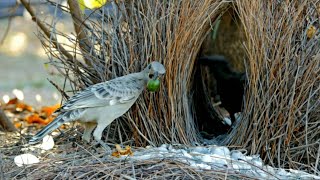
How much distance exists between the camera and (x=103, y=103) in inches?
171

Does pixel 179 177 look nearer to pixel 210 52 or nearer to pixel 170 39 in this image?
pixel 170 39

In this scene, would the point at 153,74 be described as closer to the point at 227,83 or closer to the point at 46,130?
the point at 46,130

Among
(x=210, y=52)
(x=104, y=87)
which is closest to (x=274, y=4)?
(x=104, y=87)

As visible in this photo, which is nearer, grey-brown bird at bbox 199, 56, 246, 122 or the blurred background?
grey-brown bird at bbox 199, 56, 246, 122

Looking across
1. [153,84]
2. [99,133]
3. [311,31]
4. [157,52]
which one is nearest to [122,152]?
[99,133]

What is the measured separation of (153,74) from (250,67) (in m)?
0.63

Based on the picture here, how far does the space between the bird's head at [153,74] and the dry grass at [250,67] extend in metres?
0.16

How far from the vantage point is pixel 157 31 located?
4.55 metres

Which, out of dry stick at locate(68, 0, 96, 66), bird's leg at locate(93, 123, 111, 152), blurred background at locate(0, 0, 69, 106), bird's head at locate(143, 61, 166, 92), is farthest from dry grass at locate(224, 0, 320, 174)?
blurred background at locate(0, 0, 69, 106)

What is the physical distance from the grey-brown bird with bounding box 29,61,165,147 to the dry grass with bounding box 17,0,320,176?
194 millimetres

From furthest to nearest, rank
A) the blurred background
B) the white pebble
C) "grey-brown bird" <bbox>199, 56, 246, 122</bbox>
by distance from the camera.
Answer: the blurred background
"grey-brown bird" <bbox>199, 56, 246, 122</bbox>
the white pebble

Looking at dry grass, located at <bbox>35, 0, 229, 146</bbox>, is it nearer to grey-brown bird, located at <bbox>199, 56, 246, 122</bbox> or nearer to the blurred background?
grey-brown bird, located at <bbox>199, 56, 246, 122</bbox>

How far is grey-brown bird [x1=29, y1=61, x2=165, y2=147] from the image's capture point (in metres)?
4.33

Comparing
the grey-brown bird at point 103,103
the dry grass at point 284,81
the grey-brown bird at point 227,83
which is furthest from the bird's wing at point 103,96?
the grey-brown bird at point 227,83
